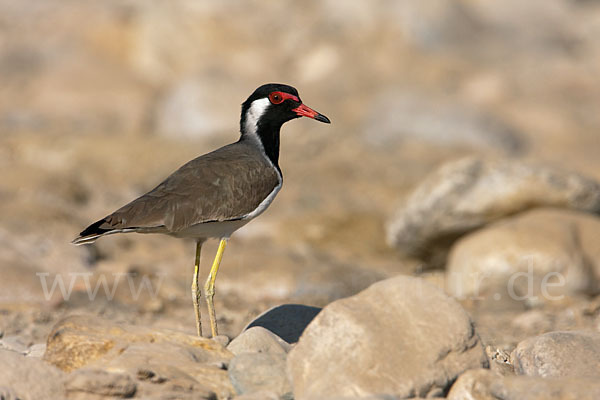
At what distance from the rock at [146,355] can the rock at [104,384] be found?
4cm

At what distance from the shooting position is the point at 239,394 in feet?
17.5

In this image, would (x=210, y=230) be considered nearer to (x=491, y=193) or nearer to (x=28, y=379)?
(x=28, y=379)

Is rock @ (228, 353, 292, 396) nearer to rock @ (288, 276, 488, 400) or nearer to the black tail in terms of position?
rock @ (288, 276, 488, 400)

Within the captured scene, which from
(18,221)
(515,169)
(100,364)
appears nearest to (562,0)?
(515,169)

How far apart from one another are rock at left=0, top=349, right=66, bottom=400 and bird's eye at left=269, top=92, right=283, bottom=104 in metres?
3.06

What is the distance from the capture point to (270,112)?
24.7ft

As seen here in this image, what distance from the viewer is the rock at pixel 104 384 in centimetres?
505

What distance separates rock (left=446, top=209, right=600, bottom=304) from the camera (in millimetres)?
10484

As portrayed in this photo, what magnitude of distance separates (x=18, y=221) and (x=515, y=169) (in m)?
6.44

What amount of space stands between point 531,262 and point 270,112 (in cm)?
441

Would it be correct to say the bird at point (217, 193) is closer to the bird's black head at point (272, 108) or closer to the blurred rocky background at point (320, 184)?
the bird's black head at point (272, 108)

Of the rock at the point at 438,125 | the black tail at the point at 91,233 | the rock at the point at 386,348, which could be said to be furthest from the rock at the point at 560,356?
the rock at the point at 438,125

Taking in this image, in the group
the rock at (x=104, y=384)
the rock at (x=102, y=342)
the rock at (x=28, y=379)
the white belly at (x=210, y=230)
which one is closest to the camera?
the rock at (x=104, y=384)

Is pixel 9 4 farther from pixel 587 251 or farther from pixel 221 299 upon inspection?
pixel 587 251
